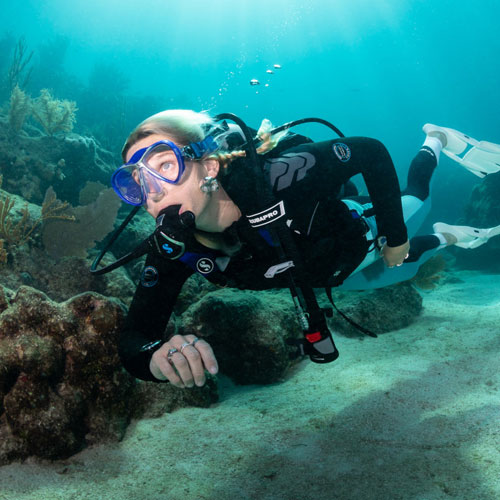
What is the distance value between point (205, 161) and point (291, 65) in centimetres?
9696

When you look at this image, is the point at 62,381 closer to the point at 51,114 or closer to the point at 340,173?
the point at 340,173

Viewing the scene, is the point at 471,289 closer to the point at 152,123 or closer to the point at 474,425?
the point at 474,425

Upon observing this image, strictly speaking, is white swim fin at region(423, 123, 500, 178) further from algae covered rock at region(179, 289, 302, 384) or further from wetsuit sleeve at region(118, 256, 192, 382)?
wetsuit sleeve at region(118, 256, 192, 382)

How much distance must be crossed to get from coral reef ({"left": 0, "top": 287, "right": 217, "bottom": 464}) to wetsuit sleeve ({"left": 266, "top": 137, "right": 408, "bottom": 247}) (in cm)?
187

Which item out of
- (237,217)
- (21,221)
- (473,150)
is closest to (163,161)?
(237,217)

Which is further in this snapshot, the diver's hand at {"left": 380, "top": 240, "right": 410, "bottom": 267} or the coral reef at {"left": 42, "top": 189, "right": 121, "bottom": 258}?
the coral reef at {"left": 42, "top": 189, "right": 121, "bottom": 258}

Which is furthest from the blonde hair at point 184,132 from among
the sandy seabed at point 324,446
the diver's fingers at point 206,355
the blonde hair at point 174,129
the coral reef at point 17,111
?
the coral reef at point 17,111

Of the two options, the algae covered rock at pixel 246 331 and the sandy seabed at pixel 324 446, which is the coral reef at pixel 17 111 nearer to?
the algae covered rock at pixel 246 331

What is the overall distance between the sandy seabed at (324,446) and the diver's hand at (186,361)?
2.44 ft

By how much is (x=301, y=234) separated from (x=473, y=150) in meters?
3.92

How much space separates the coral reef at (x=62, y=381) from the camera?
210 cm

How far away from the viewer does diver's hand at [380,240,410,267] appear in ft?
8.84

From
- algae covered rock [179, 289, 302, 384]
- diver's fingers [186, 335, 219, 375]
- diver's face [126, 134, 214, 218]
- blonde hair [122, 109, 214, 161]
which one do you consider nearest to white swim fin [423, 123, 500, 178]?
algae covered rock [179, 289, 302, 384]

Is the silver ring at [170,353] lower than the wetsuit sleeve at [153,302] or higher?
lower
